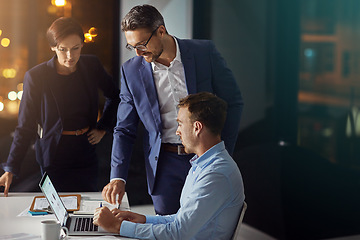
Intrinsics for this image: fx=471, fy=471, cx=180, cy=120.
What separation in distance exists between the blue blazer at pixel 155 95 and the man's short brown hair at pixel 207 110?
62cm

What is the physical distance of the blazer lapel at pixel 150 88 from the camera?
268 centimetres

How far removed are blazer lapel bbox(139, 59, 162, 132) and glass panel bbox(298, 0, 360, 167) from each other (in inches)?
61.8

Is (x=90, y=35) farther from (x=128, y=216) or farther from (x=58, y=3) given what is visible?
(x=128, y=216)

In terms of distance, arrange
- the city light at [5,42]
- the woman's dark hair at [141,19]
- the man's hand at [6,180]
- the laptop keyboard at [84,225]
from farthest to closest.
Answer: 1. the city light at [5,42]
2. the man's hand at [6,180]
3. the woman's dark hair at [141,19]
4. the laptop keyboard at [84,225]

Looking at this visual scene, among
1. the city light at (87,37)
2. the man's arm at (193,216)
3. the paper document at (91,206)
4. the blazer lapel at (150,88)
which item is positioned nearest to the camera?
the man's arm at (193,216)

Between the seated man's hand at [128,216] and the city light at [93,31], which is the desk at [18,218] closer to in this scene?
the seated man's hand at [128,216]

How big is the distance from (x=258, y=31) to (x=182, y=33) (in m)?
0.64

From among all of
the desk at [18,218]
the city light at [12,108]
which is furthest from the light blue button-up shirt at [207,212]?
the city light at [12,108]

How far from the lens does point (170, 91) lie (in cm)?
271

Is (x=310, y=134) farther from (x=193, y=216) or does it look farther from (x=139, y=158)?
(x=193, y=216)

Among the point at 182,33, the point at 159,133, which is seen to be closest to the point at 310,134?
the point at 182,33

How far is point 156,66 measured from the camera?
2.73 m

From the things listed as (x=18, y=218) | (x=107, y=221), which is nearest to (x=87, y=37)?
(x=18, y=218)

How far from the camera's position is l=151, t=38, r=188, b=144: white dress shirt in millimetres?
2689
